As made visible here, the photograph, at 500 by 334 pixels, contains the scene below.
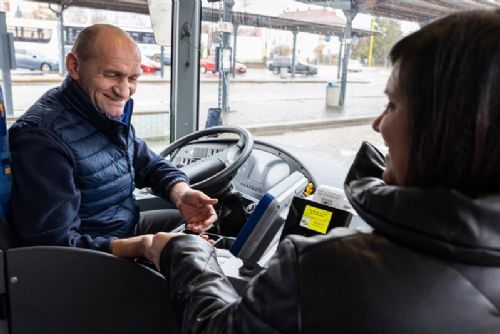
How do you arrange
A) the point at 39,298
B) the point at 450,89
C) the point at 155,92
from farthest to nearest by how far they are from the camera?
the point at 155,92
the point at 39,298
the point at 450,89

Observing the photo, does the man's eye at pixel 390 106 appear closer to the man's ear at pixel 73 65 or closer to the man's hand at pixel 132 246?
the man's hand at pixel 132 246

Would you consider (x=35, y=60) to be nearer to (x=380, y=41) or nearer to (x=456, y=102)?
(x=380, y=41)

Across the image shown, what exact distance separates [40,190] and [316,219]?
29.6 inches

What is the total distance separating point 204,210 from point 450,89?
1203mm

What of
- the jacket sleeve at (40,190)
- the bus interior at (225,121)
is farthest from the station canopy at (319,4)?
the jacket sleeve at (40,190)

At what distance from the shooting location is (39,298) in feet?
4.39

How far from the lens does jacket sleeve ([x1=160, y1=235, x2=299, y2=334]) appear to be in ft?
2.24

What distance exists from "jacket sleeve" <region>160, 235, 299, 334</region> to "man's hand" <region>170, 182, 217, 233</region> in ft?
2.07

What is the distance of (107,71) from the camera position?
1.53 m

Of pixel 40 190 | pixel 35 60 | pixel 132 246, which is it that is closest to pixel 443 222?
pixel 132 246

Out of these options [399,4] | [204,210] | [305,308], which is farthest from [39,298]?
[399,4]

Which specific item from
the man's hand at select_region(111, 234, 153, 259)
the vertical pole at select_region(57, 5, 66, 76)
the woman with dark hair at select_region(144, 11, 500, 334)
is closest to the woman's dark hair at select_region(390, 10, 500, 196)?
the woman with dark hair at select_region(144, 11, 500, 334)

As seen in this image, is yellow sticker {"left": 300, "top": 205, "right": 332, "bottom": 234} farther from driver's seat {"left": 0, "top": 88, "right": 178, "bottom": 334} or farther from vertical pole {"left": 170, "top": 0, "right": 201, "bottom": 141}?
vertical pole {"left": 170, "top": 0, "right": 201, "bottom": 141}

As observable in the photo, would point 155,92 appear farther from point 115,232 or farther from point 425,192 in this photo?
point 425,192
